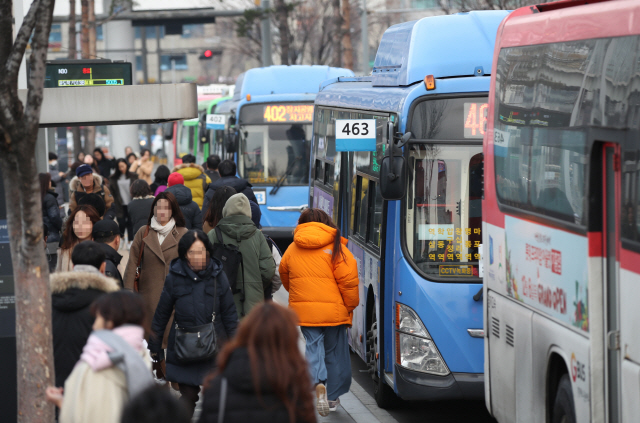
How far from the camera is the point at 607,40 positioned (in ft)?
16.1

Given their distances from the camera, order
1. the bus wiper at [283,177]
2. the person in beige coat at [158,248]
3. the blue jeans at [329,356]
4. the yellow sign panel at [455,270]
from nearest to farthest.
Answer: the yellow sign panel at [455,270]
the blue jeans at [329,356]
the person in beige coat at [158,248]
the bus wiper at [283,177]

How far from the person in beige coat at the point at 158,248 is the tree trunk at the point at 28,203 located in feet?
10.4

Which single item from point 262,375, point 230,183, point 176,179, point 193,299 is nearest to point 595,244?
point 262,375

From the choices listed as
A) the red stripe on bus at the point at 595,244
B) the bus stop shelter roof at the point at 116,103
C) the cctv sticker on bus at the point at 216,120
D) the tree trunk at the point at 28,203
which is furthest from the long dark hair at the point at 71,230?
the cctv sticker on bus at the point at 216,120

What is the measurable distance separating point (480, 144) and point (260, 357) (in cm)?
422

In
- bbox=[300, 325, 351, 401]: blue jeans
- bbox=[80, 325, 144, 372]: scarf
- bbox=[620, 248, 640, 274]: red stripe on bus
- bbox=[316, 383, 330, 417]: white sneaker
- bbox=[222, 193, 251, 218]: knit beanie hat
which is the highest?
bbox=[222, 193, 251, 218]: knit beanie hat

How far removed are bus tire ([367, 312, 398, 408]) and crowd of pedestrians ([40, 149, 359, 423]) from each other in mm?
424

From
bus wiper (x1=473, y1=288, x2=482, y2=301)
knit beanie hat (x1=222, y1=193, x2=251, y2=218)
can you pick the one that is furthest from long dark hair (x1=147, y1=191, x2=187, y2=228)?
bus wiper (x1=473, y1=288, x2=482, y2=301)

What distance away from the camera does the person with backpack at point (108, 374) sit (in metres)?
3.79

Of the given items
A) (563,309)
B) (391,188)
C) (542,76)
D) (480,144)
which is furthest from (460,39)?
(563,309)

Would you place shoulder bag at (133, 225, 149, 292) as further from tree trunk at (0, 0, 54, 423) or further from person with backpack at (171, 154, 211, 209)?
person with backpack at (171, 154, 211, 209)

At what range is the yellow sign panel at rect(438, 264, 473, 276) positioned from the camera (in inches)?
281

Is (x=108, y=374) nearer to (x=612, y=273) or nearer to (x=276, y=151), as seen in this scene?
(x=612, y=273)

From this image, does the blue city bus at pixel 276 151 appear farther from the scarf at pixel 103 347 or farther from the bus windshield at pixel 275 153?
the scarf at pixel 103 347
